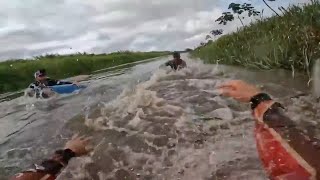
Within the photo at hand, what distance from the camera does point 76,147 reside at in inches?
109

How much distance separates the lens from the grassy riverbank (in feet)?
10.8

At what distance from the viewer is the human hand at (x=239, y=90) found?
2.90 m

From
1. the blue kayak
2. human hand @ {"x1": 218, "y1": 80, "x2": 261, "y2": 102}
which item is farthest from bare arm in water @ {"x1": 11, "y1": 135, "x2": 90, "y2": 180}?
human hand @ {"x1": 218, "y1": 80, "x2": 261, "y2": 102}

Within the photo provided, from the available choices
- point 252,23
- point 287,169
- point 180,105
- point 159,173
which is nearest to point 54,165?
point 159,173

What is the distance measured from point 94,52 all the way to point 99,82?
1.43 feet

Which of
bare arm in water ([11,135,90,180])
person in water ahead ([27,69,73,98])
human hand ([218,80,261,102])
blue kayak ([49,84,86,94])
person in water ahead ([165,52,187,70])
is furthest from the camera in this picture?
blue kayak ([49,84,86,94])

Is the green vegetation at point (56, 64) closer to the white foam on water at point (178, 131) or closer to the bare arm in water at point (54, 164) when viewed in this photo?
the white foam on water at point (178, 131)

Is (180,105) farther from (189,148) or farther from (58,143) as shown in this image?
(58,143)

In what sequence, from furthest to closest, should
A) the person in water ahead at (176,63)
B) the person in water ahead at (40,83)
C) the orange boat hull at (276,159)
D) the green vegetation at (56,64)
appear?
1. the person in water ahead at (176,63)
2. the person in water ahead at (40,83)
3. the green vegetation at (56,64)
4. the orange boat hull at (276,159)

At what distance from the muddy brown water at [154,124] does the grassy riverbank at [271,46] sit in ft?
0.31

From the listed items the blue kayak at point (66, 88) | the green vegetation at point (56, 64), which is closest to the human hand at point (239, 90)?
the green vegetation at point (56, 64)

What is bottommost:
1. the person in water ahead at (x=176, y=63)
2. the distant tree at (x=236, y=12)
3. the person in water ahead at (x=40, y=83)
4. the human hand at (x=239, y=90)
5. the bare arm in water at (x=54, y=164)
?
the bare arm in water at (x=54, y=164)

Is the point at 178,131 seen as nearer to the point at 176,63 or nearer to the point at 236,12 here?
the point at 176,63

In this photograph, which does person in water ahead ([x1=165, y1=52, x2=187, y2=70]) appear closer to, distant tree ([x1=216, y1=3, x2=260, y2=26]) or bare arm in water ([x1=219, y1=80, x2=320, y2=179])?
distant tree ([x1=216, y1=3, x2=260, y2=26])
